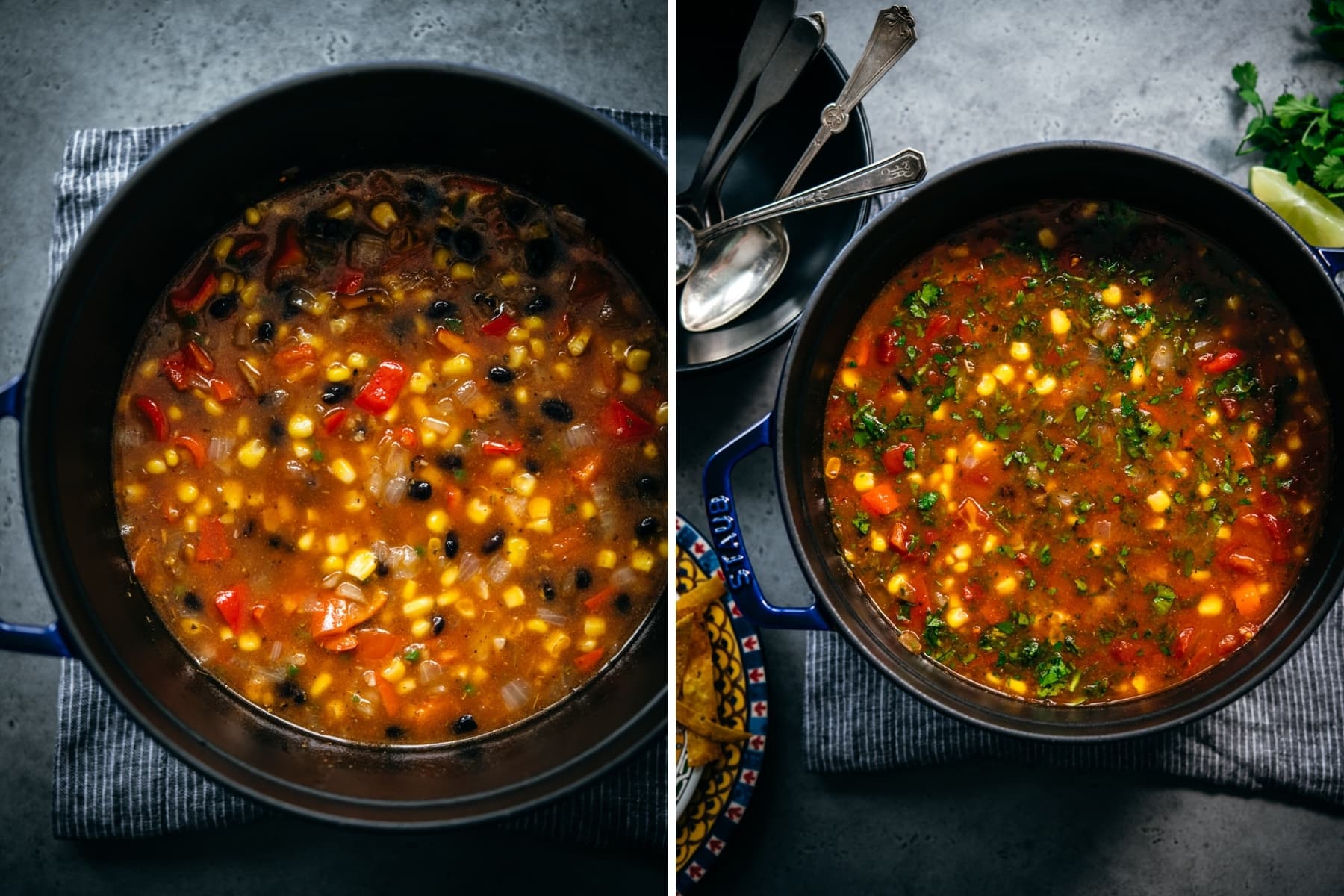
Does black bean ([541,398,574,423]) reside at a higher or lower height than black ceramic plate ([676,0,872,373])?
lower

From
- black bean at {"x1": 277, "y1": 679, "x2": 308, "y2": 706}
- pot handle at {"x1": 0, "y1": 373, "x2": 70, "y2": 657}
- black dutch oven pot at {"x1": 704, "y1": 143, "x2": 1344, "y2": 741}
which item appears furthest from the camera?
black bean at {"x1": 277, "y1": 679, "x2": 308, "y2": 706}

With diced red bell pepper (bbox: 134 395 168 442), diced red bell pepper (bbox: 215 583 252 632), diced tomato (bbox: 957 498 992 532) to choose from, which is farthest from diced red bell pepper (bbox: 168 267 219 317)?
diced tomato (bbox: 957 498 992 532)

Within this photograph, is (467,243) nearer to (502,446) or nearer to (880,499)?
(502,446)

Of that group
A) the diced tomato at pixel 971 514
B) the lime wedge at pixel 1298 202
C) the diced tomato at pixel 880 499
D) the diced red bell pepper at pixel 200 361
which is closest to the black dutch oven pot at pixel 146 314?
the diced red bell pepper at pixel 200 361

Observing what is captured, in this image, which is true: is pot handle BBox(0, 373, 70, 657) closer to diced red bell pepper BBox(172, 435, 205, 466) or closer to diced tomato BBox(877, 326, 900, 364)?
diced red bell pepper BBox(172, 435, 205, 466)

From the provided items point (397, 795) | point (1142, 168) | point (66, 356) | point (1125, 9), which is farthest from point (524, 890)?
point (1125, 9)

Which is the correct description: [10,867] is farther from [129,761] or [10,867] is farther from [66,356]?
[66,356]

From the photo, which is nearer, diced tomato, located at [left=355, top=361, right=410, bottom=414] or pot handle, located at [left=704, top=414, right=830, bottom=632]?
pot handle, located at [left=704, top=414, right=830, bottom=632]
